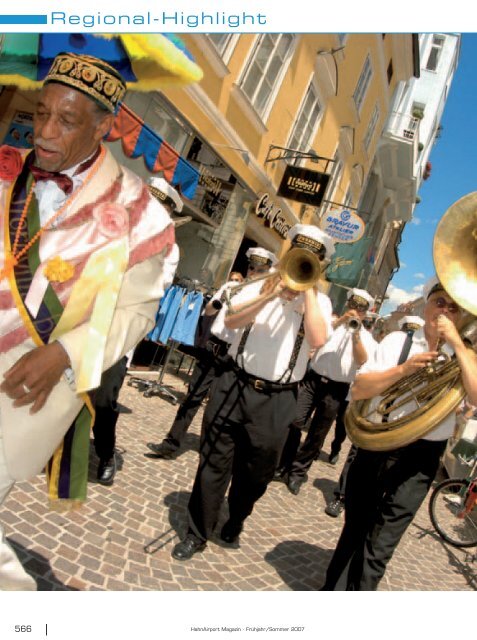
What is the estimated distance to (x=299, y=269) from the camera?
2.41 m

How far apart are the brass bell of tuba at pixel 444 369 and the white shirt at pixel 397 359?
0.04 m

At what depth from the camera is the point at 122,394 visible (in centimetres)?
564

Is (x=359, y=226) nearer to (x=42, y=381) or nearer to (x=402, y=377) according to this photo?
(x=402, y=377)

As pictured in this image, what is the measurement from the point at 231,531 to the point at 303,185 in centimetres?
757

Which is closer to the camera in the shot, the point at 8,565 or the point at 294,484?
the point at 8,565

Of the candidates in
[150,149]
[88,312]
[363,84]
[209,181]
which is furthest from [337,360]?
[363,84]

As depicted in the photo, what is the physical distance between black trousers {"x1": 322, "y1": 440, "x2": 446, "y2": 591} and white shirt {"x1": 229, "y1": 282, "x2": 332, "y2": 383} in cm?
65

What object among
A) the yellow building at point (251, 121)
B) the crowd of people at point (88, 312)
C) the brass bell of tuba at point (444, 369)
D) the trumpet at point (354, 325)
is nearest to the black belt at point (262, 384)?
the crowd of people at point (88, 312)

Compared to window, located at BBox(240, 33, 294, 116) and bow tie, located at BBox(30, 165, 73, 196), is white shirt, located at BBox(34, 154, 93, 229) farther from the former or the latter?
window, located at BBox(240, 33, 294, 116)

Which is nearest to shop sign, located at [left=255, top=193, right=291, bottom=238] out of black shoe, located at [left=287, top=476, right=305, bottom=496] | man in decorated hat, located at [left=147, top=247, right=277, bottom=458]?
man in decorated hat, located at [left=147, top=247, right=277, bottom=458]

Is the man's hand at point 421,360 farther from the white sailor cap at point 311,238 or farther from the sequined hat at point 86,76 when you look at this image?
the sequined hat at point 86,76

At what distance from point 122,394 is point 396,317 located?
3349 millimetres

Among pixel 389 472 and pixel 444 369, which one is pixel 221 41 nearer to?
pixel 444 369
